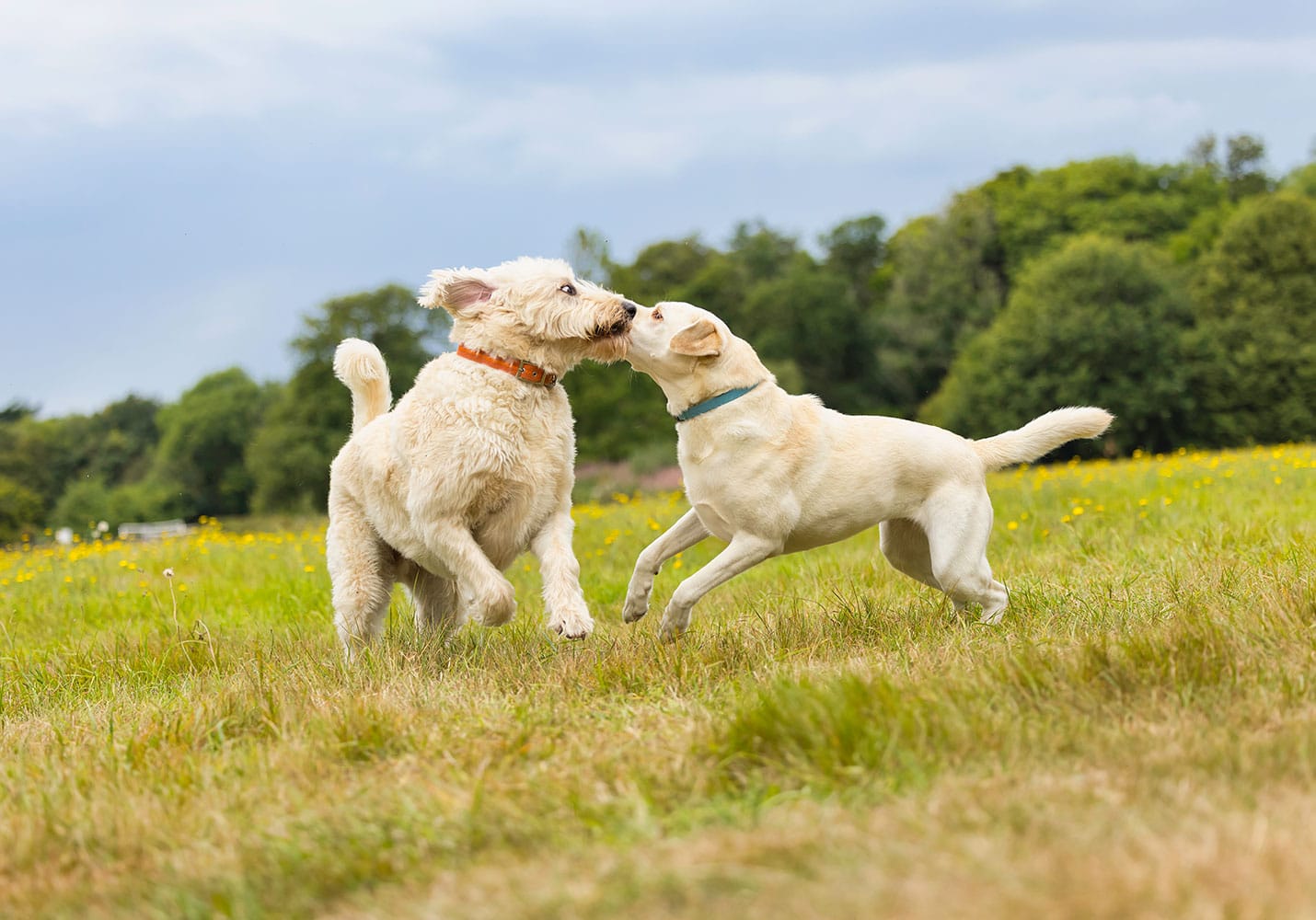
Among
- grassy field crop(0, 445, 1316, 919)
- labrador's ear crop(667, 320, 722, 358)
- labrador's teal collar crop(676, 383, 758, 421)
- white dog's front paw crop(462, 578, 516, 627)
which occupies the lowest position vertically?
grassy field crop(0, 445, 1316, 919)

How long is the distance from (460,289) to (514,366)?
1.49 ft

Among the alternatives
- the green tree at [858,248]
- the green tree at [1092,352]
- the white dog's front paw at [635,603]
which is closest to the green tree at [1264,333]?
the green tree at [1092,352]

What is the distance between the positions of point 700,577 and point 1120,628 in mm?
1724

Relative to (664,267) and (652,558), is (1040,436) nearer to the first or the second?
(652,558)

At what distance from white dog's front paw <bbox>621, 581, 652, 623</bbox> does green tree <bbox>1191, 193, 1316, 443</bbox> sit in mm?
41012

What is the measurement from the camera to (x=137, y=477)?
59188 millimetres

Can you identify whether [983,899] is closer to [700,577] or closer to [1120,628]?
[1120,628]

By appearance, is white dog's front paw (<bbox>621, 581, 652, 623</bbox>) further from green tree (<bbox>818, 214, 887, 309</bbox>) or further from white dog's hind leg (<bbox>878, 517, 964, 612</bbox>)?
green tree (<bbox>818, 214, 887, 309</bbox>)

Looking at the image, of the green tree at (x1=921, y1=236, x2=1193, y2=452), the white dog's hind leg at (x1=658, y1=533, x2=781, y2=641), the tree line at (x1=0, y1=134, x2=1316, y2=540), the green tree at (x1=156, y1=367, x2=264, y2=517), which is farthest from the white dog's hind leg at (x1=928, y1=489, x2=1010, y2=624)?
the green tree at (x1=156, y1=367, x2=264, y2=517)

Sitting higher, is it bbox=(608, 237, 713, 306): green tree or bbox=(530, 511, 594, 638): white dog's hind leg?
bbox=(608, 237, 713, 306): green tree

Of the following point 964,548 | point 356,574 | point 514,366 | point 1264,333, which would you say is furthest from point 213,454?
point 964,548

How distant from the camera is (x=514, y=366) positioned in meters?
5.29

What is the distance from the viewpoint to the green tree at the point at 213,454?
175 feet

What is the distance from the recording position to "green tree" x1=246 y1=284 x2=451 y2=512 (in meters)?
40.2
